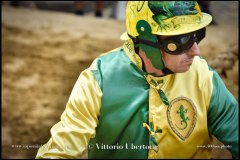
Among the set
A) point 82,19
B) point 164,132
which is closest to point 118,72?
point 164,132

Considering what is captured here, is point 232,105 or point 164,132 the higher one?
point 232,105

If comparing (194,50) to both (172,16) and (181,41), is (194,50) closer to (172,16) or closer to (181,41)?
(181,41)

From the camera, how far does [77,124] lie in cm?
210

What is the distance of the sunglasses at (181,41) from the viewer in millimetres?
2074

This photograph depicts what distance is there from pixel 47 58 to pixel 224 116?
15.1 ft

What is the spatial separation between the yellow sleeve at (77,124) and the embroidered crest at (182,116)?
1.17ft

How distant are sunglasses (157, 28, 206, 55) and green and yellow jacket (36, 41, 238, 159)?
20 centimetres

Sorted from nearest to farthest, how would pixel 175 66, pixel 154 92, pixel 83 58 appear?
pixel 175 66
pixel 154 92
pixel 83 58

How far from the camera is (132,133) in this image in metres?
2.29

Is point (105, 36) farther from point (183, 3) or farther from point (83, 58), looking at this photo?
point (183, 3)

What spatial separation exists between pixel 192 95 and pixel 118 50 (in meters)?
0.45

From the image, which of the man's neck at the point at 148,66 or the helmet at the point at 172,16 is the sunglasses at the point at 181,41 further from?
the man's neck at the point at 148,66

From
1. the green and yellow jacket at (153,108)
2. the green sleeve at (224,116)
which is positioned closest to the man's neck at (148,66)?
the green and yellow jacket at (153,108)

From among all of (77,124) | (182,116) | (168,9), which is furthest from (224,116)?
(77,124)
